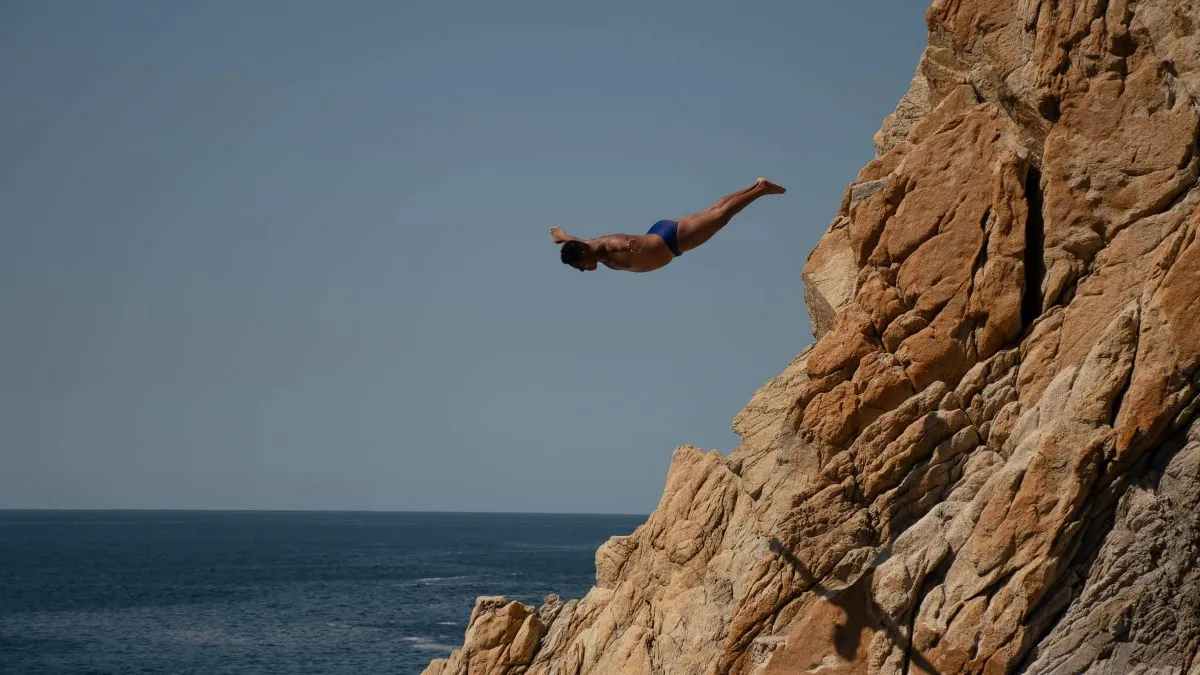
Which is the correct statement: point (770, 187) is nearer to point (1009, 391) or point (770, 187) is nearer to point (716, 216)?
point (716, 216)

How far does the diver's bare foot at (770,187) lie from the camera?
15351 millimetres

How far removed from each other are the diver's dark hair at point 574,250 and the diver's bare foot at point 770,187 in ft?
8.06

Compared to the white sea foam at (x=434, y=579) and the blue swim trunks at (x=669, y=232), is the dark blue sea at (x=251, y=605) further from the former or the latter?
the blue swim trunks at (x=669, y=232)

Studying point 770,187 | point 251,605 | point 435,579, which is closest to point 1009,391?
point 770,187

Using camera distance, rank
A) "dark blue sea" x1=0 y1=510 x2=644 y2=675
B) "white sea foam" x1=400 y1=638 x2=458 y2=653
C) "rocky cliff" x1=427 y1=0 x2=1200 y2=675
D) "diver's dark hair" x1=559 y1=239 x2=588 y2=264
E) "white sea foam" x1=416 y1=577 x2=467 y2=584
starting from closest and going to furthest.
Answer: "rocky cliff" x1=427 y1=0 x2=1200 y2=675 → "diver's dark hair" x1=559 y1=239 x2=588 y2=264 → "white sea foam" x1=400 y1=638 x2=458 y2=653 → "dark blue sea" x1=0 y1=510 x2=644 y2=675 → "white sea foam" x1=416 y1=577 x2=467 y2=584

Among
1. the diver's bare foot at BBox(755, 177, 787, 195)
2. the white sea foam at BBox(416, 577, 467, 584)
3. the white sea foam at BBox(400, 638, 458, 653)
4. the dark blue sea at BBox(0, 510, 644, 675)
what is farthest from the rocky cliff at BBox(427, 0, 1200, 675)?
the white sea foam at BBox(416, 577, 467, 584)

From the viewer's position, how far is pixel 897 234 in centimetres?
1723

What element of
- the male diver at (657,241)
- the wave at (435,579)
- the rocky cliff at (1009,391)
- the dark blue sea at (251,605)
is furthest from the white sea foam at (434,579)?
the male diver at (657,241)

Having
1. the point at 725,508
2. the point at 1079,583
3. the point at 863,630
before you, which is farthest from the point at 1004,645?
the point at 725,508

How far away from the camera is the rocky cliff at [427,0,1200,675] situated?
1428 centimetres

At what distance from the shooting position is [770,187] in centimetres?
1541

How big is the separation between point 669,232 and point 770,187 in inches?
57.6

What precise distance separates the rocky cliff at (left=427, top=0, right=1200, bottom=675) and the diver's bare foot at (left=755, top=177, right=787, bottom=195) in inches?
107

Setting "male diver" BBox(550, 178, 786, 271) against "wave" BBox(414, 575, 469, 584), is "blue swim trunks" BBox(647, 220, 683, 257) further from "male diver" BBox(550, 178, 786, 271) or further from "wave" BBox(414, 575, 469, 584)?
"wave" BBox(414, 575, 469, 584)
